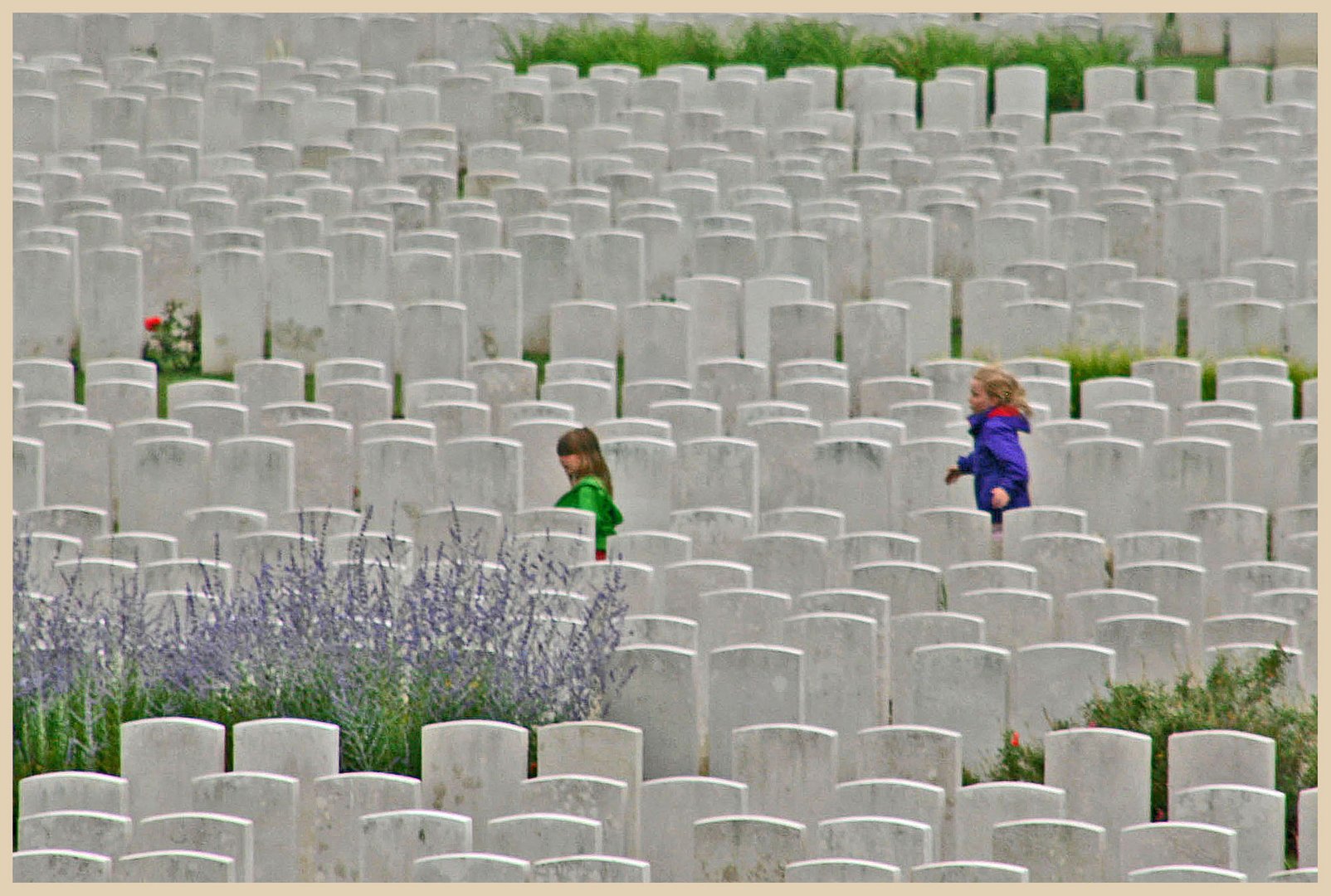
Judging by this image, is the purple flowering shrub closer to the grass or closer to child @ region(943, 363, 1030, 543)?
child @ region(943, 363, 1030, 543)

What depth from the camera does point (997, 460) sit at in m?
8.13

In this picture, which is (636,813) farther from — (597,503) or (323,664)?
(597,503)

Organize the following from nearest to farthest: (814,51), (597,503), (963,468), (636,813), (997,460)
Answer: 1. (636,813)
2. (597,503)
3. (997,460)
4. (963,468)
5. (814,51)

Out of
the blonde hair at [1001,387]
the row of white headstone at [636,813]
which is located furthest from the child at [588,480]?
the row of white headstone at [636,813]

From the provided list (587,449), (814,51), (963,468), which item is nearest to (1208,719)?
(963,468)

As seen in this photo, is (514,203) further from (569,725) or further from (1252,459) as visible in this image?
(569,725)

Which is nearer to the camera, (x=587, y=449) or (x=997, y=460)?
(x=587, y=449)

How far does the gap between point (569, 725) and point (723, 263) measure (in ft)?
15.8

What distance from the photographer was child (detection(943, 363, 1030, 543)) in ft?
26.6

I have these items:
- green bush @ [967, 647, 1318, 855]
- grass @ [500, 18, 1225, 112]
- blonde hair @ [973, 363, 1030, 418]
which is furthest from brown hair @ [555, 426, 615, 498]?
grass @ [500, 18, 1225, 112]

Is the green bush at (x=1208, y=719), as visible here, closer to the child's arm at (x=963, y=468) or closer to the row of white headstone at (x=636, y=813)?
the row of white headstone at (x=636, y=813)

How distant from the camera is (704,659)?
6.95 metres

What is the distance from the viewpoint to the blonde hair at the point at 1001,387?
324 inches

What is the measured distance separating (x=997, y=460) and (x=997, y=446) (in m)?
0.05
